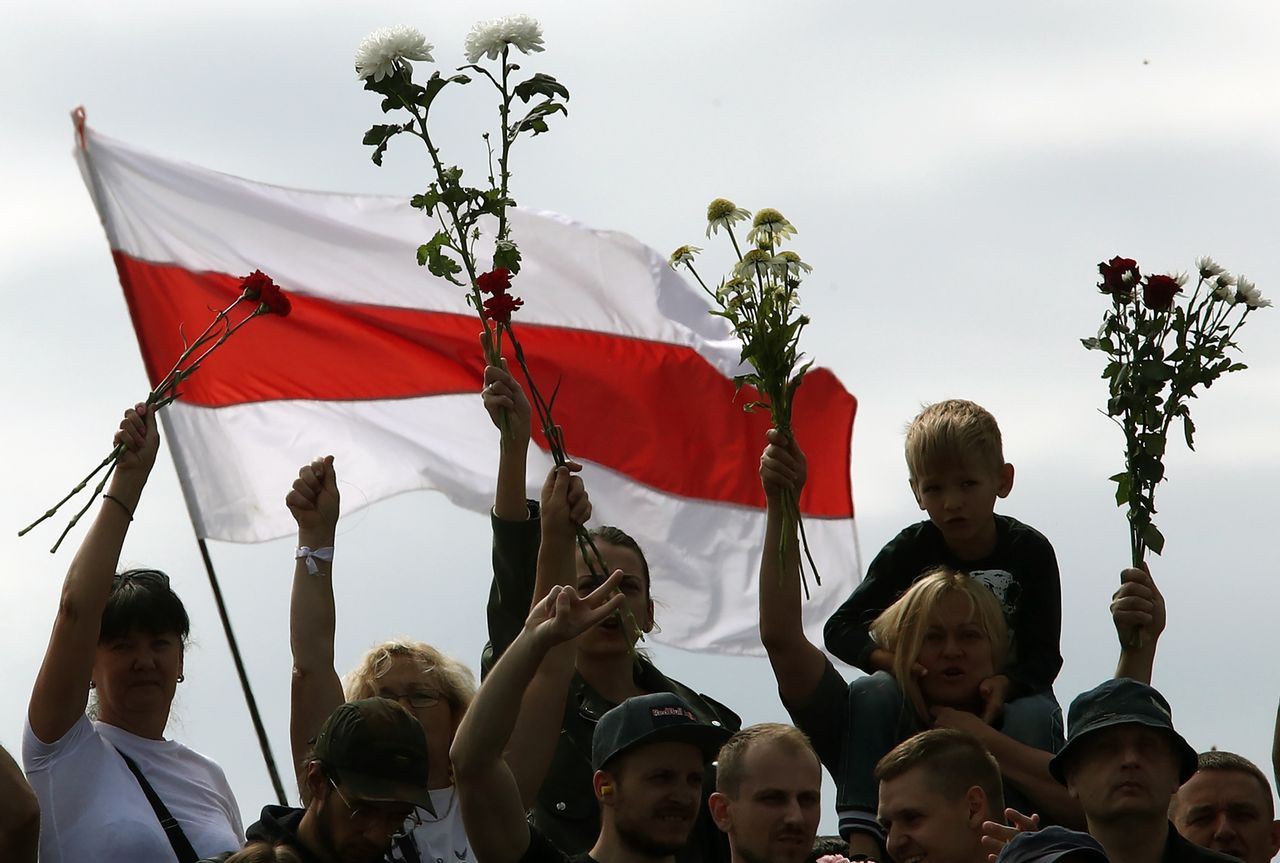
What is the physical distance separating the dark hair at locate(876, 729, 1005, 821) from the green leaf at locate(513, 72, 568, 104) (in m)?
2.47

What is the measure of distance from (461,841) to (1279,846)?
11.2 ft

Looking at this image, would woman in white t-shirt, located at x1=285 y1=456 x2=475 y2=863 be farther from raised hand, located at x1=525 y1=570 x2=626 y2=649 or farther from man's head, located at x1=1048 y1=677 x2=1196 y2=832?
man's head, located at x1=1048 y1=677 x2=1196 y2=832

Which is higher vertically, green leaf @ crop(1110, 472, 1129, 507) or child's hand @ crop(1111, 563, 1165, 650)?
green leaf @ crop(1110, 472, 1129, 507)

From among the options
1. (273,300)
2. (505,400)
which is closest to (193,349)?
(273,300)

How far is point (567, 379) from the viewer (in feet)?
38.5

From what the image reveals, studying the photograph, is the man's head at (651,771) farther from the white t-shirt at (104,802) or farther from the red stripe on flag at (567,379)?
the red stripe on flag at (567,379)

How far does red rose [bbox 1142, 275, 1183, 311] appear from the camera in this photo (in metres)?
7.46

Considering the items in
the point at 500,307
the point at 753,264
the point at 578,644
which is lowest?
the point at 578,644

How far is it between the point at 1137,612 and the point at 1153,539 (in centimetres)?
31

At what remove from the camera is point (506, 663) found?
621 centimetres

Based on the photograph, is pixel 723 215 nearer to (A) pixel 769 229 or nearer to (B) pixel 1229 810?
(A) pixel 769 229

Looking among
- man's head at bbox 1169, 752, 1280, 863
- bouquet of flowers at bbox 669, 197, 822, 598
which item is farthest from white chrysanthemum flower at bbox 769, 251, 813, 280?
man's head at bbox 1169, 752, 1280, 863

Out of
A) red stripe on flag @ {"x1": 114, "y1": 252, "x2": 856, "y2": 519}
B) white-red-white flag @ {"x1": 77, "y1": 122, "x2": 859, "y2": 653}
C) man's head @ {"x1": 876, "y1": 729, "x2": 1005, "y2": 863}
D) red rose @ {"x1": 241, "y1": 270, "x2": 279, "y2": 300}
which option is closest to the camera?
man's head @ {"x1": 876, "y1": 729, "x2": 1005, "y2": 863}

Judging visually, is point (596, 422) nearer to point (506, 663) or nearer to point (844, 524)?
point (844, 524)
